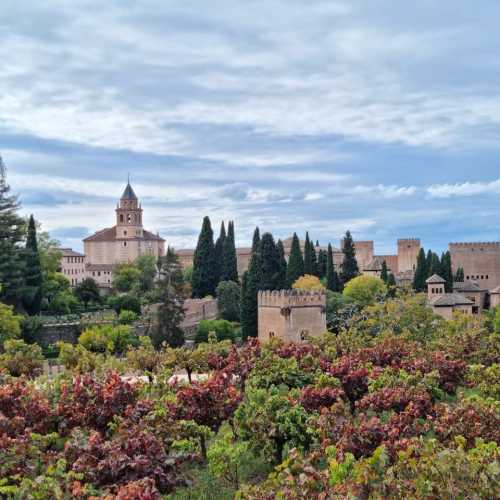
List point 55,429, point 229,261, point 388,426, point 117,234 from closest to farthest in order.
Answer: point 388,426
point 55,429
point 229,261
point 117,234

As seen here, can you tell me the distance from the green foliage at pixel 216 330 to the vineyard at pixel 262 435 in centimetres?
2395

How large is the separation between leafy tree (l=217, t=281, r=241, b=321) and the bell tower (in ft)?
123

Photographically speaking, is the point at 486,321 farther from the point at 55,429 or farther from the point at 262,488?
the point at 262,488

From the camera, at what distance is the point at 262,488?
6473 mm

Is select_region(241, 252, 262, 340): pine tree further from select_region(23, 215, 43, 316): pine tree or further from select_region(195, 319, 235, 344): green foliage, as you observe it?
select_region(23, 215, 43, 316): pine tree

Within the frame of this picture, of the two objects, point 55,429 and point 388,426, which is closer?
point 388,426

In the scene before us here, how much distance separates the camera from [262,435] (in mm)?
9211

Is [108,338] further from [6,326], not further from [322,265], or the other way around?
[322,265]

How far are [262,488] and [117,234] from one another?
3123 inches

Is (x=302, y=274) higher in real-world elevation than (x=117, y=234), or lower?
lower

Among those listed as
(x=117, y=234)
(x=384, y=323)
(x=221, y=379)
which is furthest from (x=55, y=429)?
(x=117, y=234)

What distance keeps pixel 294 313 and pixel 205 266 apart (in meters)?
24.0

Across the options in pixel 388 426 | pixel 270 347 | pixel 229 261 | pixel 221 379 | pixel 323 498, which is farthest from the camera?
pixel 229 261

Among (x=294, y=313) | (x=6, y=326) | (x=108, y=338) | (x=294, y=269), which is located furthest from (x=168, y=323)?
(x=294, y=269)
